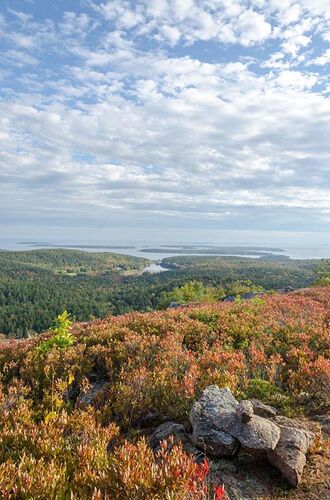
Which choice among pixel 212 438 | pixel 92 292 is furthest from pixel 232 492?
pixel 92 292

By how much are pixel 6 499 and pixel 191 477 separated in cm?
195

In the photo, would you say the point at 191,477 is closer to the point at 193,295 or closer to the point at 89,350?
the point at 89,350

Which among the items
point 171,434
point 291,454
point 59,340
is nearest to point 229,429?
point 291,454

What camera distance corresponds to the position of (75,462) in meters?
4.32

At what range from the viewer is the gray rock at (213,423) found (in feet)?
16.4

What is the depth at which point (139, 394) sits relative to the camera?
269 inches

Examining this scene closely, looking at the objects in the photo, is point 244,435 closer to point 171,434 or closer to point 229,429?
point 229,429

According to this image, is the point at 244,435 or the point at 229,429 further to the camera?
the point at 229,429

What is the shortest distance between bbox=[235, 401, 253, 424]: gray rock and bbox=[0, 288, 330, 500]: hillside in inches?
23.8

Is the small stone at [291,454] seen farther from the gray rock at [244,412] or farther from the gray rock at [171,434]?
the gray rock at [171,434]

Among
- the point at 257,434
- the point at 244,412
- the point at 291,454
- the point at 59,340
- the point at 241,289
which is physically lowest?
the point at 241,289

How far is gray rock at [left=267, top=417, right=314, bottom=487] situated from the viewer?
4.49m

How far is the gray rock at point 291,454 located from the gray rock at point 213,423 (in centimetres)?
59

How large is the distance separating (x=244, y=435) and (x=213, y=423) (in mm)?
536
